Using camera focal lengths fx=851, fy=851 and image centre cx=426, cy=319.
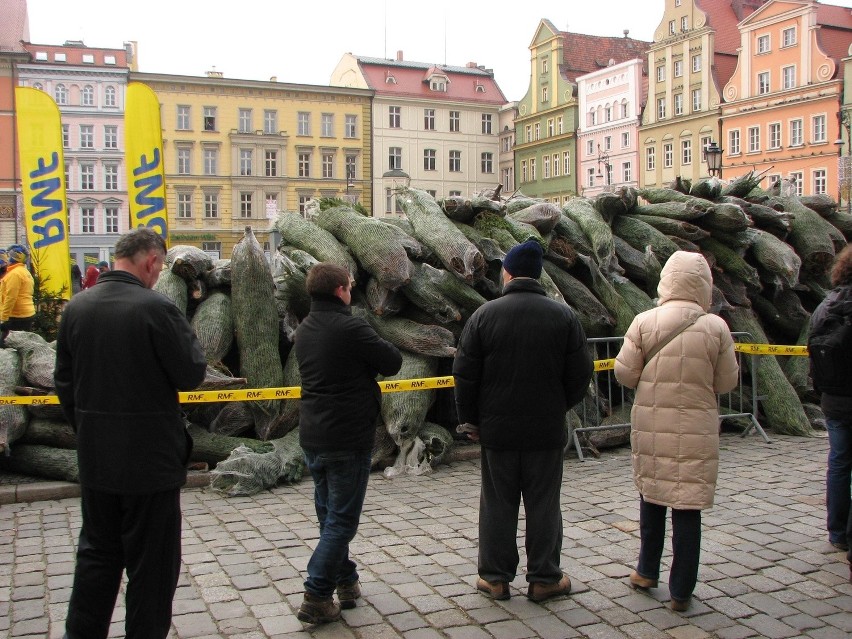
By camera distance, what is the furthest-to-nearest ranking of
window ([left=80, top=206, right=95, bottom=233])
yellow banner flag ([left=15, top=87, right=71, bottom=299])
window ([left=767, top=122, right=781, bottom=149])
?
window ([left=80, top=206, right=95, bottom=233])
window ([left=767, top=122, right=781, bottom=149])
yellow banner flag ([left=15, top=87, right=71, bottom=299])

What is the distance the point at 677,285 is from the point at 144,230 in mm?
2665

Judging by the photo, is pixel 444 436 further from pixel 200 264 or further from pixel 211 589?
pixel 211 589

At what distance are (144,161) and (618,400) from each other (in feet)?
31.6

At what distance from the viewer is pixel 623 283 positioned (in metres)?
9.41

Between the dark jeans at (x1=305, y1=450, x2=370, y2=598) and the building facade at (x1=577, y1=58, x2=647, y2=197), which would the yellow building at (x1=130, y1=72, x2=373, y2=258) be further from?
the dark jeans at (x1=305, y1=450, x2=370, y2=598)

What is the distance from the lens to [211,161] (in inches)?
2095

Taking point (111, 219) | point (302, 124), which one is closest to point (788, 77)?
point (302, 124)

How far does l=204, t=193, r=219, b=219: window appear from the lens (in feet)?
173

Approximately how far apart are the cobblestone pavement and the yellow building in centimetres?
4494

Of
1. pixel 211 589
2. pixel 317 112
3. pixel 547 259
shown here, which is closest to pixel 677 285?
pixel 211 589

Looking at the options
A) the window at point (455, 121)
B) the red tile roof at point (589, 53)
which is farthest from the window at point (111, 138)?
the red tile roof at point (589, 53)

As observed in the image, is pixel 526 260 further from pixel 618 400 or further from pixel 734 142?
pixel 734 142

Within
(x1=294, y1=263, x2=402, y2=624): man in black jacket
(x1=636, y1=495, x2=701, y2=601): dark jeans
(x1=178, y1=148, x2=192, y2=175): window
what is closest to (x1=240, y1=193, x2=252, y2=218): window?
(x1=178, y1=148, x2=192, y2=175): window

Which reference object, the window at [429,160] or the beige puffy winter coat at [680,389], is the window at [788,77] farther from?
the beige puffy winter coat at [680,389]
